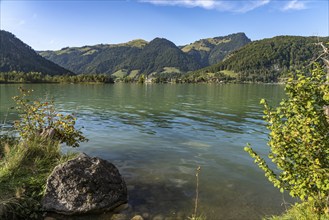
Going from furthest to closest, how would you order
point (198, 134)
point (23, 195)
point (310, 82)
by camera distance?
1. point (198, 134)
2. point (23, 195)
3. point (310, 82)

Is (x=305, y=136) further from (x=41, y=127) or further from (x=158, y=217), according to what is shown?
(x=41, y=127)

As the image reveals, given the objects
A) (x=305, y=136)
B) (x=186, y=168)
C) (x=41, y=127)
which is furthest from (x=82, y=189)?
(x=305, y=136)

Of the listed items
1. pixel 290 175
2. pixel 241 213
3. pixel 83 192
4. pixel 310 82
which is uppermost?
pixel 310 82

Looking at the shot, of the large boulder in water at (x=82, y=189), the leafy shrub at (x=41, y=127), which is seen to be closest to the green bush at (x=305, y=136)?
the large boulder in water at (x=82, y=189)

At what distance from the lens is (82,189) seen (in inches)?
408

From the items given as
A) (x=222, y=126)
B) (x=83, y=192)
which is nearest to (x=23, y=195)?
(x=83, y=192)

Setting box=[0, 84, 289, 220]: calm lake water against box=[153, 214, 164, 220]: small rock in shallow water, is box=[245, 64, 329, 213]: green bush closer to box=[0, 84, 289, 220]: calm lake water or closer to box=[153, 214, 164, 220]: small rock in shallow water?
box=[0, 84, 289, 220]: calm lake water

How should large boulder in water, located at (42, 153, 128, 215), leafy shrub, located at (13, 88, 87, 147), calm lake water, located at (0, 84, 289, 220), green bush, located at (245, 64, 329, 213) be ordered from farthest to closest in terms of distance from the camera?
leafy shrub, located at (13, 88, 87, 147) < calm lake water, located at (0, 84, 289, 220) < large boulder in water, located at (42, 153, 128, 215) < green bush, located at (245, 64, 329, 213)

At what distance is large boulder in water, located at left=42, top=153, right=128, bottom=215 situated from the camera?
9.99 meters

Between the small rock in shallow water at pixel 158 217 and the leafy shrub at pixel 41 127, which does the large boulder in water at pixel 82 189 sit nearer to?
the small rock in shallow water at pixel 158 217

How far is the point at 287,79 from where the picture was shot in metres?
7.05

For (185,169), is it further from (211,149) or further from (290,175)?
(290,175)

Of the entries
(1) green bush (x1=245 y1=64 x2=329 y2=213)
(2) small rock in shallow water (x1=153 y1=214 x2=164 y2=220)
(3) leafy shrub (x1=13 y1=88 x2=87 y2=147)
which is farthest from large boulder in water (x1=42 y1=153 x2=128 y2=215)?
(1) green bush (x1=245 y1=64 x2=329 y2=213)

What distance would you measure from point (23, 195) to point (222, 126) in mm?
23623
